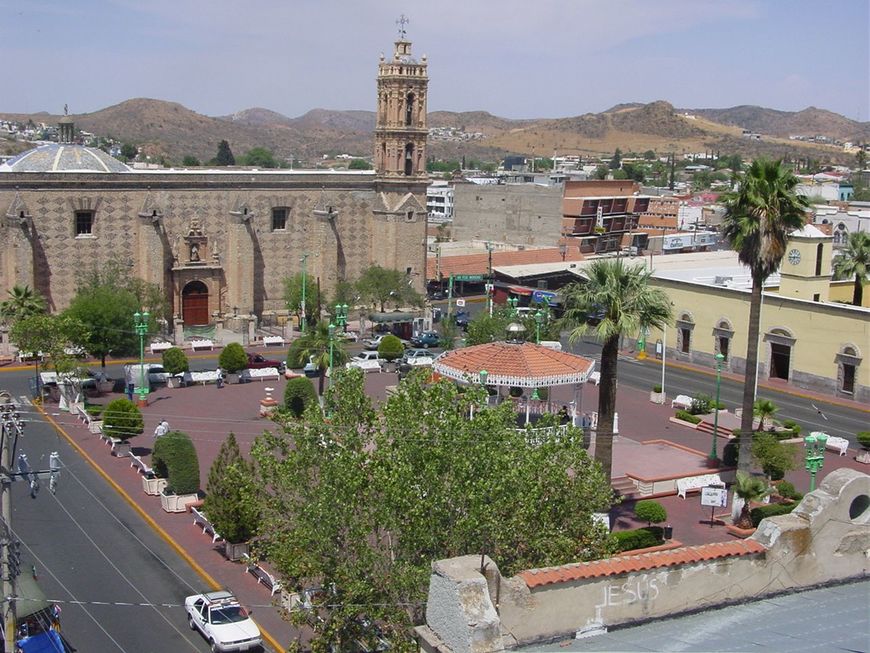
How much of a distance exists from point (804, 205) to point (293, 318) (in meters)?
33.4

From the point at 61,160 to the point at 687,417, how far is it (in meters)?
33.3

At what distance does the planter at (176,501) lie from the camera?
28766 millimetres

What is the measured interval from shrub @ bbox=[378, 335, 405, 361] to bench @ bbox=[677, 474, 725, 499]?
20.5m

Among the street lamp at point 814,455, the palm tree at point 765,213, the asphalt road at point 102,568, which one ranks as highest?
the palm tree at point 765,213

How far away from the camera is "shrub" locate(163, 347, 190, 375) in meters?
43.6

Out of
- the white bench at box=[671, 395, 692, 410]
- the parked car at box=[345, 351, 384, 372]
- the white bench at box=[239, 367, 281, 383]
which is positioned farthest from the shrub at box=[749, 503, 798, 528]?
the white bench at box=[239, 367, 281, 383]

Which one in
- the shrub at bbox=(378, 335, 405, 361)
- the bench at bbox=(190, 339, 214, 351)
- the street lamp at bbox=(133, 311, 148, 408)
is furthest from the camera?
the bench at bbox=(190, 339, 214, 351)

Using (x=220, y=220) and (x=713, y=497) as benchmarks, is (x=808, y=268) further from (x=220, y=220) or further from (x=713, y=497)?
(x=220, y=220)

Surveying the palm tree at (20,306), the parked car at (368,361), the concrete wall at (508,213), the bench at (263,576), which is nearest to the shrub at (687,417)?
the parked car at (368,361)

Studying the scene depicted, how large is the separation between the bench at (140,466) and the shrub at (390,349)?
1793 cm

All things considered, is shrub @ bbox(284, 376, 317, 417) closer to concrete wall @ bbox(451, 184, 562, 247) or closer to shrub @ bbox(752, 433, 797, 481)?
shrub @ bbox(752, 433, 797, 481)

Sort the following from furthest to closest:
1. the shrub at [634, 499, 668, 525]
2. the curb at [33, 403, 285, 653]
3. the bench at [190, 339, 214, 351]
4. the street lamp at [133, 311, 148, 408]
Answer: the bench at [190, 339, 214, 351], the street lamp at [133, 311, 148, 408], the shrub at [634, 499, 668, 525], the curb at [33, 403, 285, 653]

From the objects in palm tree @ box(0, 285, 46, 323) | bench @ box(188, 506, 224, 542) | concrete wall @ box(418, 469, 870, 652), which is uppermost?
concrete wall @ box(418, 469, 870, 652)

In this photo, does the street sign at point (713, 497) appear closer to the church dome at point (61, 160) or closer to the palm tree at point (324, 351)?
the palm tree at point (324, 351)
